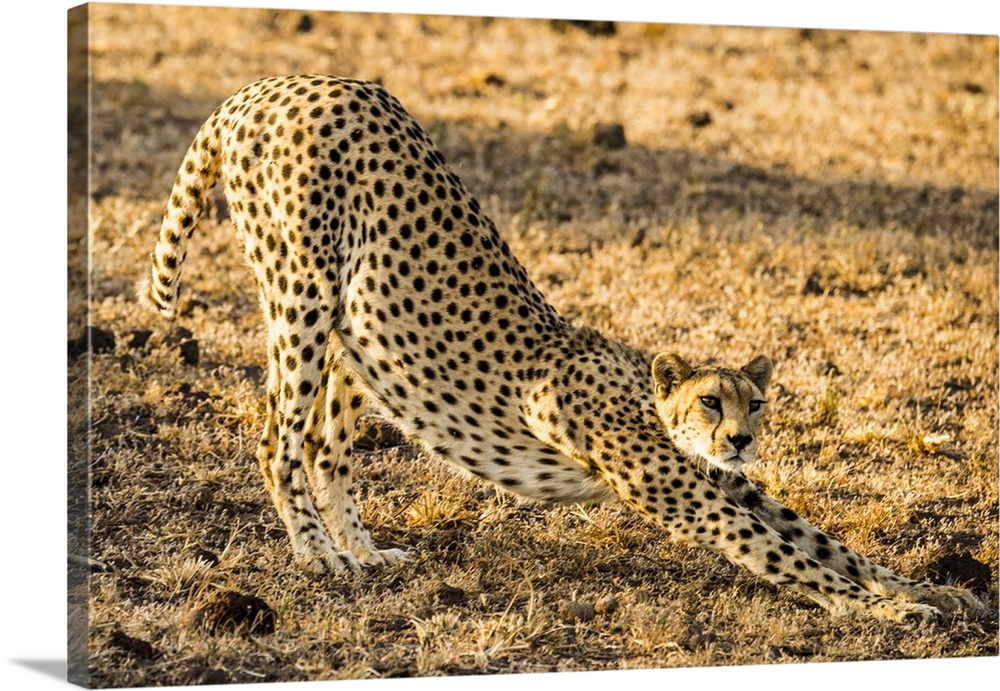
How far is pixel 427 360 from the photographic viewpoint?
17.3 feet

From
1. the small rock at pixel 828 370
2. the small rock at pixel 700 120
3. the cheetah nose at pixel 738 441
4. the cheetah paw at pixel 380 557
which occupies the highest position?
the small rock at pixel 700 120

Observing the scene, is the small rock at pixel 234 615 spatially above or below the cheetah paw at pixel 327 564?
below

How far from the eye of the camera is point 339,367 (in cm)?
542

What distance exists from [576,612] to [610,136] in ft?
12.8

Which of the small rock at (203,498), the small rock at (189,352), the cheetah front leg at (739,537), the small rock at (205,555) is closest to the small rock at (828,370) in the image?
the cheetah front leg at (739,537)

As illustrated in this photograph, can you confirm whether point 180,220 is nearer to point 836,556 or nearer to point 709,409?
point 709,409

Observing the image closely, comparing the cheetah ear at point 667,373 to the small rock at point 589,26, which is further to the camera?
the small rock at point 589,26

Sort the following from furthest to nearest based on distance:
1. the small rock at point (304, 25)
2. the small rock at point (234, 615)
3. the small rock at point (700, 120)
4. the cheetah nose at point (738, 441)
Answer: the small rock at point (304, 25), the small rock at point (700, 120), the cheetah nose at point (738, 441), the small rock at point (234, 615)

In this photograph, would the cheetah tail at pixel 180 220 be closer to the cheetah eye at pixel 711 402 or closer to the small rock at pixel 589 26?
the cheetah eye at pixel 711 402

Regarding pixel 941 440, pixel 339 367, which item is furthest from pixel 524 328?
pixel 941 440

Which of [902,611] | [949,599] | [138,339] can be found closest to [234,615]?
[138,339]

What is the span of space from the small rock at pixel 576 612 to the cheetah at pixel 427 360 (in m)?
0.34

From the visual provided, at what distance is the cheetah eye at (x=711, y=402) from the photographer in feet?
16.6

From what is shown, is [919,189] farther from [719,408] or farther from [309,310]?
[309,310]
